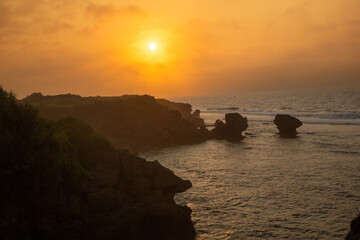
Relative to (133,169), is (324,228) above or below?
below

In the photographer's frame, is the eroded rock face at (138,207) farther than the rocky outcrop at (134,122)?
No

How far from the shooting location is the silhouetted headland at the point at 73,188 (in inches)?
532

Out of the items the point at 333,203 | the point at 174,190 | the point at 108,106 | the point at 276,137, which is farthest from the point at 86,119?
the point at 333,203

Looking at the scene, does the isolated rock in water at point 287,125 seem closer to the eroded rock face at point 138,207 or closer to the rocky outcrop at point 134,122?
the rocky outcrop at point 134,122

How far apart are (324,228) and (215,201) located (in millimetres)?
10024

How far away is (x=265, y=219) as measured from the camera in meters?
24.1

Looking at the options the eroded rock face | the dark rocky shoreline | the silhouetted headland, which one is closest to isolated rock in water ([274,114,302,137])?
the dark rocky shoreline

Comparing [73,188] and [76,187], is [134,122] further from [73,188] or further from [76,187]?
[73,188]

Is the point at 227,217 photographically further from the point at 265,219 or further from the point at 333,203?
the point at 333,203

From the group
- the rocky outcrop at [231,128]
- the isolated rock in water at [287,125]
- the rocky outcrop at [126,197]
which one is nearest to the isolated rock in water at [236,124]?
the rocky outcrop at [231,128]

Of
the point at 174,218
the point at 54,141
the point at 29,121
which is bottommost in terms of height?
the point at 174,218

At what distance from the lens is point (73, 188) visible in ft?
52.9

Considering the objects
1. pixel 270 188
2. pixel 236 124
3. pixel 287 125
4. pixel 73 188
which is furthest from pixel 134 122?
pixel 73 188

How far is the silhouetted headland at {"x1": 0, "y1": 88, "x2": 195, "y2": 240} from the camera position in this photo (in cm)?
1352
